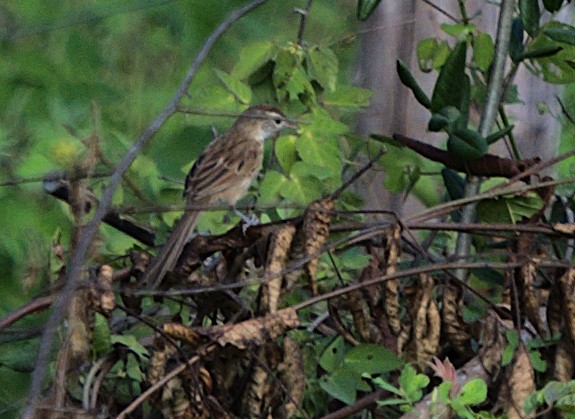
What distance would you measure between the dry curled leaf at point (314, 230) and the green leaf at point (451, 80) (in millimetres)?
568

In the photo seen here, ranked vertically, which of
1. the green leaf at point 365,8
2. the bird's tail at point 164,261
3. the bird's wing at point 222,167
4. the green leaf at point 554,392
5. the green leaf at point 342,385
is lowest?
the bird's wing at point 222,167

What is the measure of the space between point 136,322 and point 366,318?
489mm

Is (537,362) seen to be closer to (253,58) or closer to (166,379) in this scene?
(166,379)

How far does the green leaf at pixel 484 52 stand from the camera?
2.99 m

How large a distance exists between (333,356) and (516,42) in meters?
0.96

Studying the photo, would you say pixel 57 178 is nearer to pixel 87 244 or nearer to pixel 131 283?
pixel 131 283

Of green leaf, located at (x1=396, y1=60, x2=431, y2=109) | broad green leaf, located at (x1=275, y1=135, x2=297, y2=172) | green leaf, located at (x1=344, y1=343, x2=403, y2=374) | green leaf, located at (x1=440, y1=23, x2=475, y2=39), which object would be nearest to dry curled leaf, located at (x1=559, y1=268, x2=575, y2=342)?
green leaf, located at (x1=344, y1=343, x2=403, y2=374)

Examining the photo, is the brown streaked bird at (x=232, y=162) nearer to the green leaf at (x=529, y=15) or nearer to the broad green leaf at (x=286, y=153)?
the broad green leaf at (x=286, y=153)

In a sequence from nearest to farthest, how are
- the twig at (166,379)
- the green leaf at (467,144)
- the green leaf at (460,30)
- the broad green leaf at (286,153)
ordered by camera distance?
the twig at (166,379)
the green leaf at (467,144)
the green leaf at (460,30)
the broad green leaf at (286,153)

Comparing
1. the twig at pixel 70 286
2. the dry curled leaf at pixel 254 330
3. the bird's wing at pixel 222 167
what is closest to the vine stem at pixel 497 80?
the dry curled leaf at pixel 254 330

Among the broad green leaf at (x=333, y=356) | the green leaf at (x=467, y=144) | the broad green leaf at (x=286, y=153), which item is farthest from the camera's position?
the broad green leaf at (x=286, y=153)

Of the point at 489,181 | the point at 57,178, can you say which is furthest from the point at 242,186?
the point at 57,178

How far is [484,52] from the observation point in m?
2.99

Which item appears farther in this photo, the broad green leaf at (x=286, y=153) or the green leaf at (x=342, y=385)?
the broad green leaf at (x=286, y=153)
